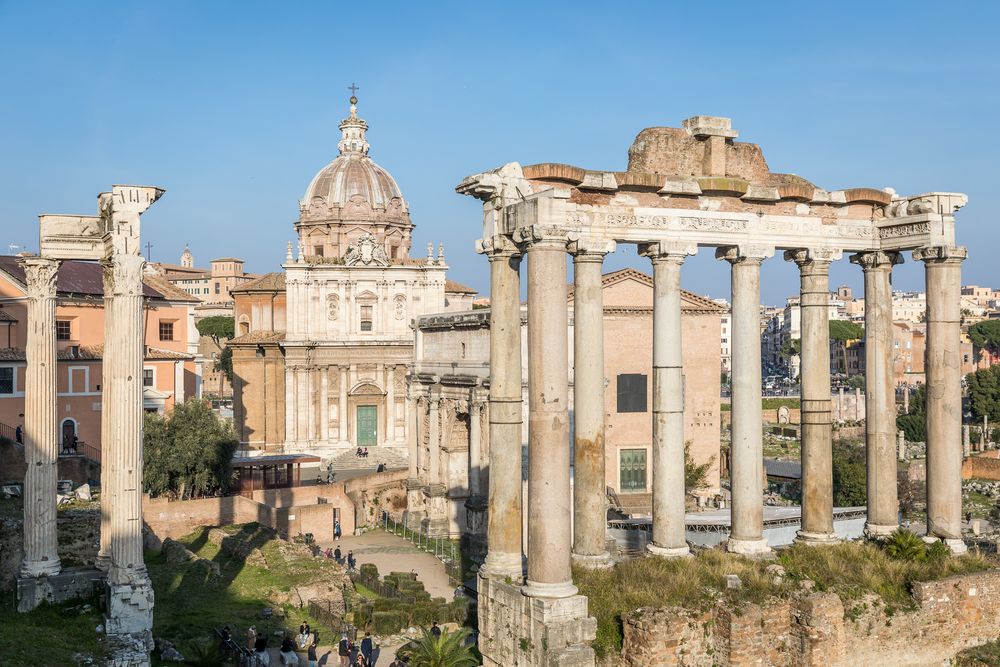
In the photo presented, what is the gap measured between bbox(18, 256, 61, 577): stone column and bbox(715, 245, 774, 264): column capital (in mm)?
12584

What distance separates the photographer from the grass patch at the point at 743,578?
14.5 meters

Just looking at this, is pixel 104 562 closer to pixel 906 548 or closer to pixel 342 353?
pixel 906 548

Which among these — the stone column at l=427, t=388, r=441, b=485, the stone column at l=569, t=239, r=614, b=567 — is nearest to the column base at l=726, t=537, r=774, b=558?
the stone column at l=569, t=239, r=614, b=567

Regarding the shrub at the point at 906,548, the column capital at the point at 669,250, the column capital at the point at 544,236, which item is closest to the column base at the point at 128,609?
the column capital at the point at 544,236

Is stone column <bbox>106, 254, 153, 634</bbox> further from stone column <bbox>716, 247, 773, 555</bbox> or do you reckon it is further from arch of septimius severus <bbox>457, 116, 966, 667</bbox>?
stone column <bbox>716, 247, 773, 555</bbox>

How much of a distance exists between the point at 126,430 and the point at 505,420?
7.29 meters

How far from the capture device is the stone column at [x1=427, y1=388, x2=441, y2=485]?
1419 inches

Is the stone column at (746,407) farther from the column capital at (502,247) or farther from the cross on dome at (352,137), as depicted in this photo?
the cross on dome at (352,137)

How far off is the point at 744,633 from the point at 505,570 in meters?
3.46

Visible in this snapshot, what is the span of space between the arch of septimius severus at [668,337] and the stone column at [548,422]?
21mm

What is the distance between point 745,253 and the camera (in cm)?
1695

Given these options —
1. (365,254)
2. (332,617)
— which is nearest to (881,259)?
(332,617)

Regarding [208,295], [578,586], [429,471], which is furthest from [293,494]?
[208,295]

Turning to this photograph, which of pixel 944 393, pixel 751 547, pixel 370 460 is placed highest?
pixel 944 393
